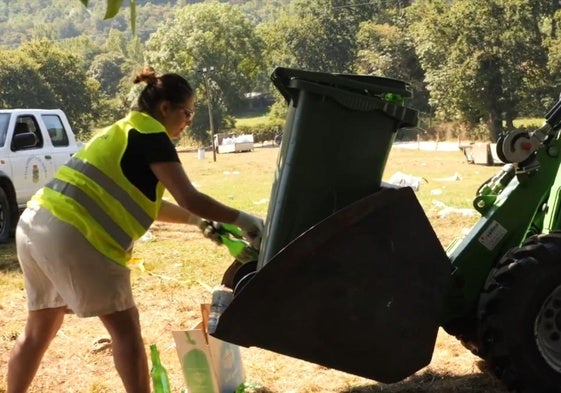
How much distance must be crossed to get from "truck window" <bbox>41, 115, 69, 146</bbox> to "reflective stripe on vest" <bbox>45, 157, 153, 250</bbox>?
30.0 ft

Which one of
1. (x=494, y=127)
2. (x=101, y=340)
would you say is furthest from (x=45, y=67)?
(x=101, y=340)

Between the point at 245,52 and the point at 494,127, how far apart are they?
38.7 m

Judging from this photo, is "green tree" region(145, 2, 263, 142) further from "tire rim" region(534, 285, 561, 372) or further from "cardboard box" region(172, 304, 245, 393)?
"tire rim" region(534, 285, 561, 372)

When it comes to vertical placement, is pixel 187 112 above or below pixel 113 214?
above

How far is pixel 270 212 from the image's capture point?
3742mm

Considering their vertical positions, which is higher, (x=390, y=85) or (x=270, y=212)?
(x=390, y=85)

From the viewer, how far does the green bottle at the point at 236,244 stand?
398cm

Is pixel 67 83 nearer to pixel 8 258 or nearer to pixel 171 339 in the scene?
pixel 8 258

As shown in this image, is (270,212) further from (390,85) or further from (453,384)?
(453,384)

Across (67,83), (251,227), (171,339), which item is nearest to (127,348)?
(251,227)

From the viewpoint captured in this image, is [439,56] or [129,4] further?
[439,56]

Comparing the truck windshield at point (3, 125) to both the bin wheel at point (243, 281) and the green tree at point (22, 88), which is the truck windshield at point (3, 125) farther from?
the green tree at point (22, 88)

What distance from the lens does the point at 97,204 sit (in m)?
3.51

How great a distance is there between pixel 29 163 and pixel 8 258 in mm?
2279
